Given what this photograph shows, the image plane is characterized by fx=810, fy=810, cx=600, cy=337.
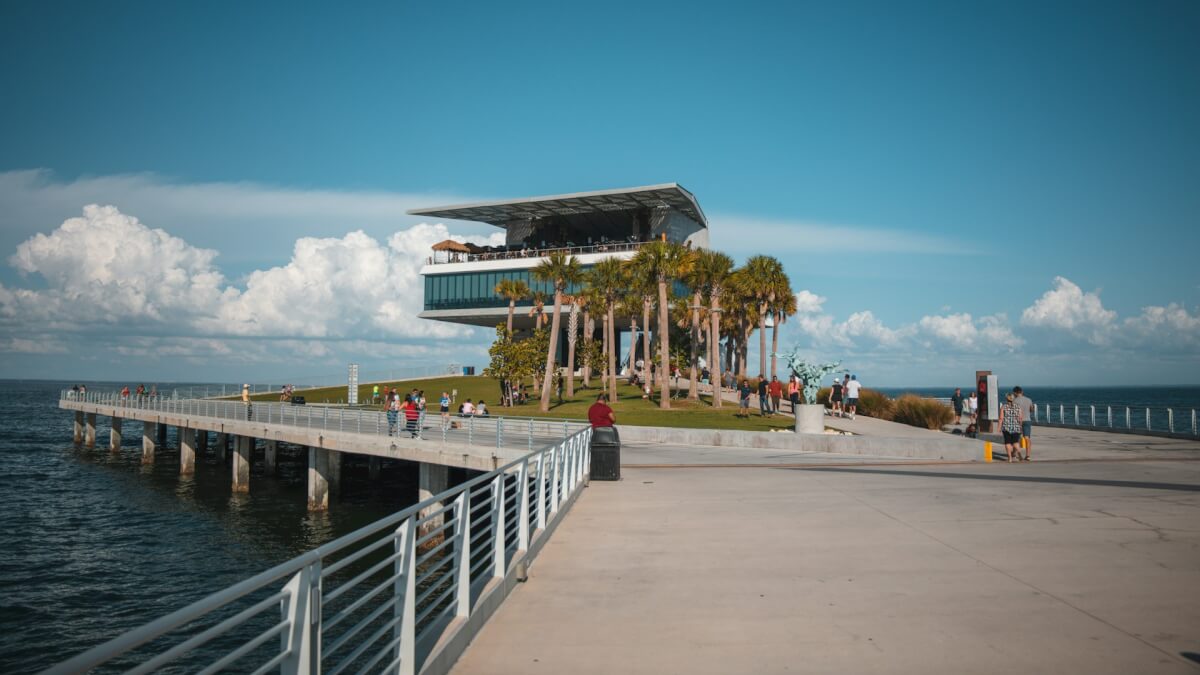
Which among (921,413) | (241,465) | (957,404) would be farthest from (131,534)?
(957,404)

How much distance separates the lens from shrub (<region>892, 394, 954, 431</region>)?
35531 mm

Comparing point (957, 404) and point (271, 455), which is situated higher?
point (957, 404)

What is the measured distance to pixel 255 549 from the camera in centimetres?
2419

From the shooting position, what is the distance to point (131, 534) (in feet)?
87.0

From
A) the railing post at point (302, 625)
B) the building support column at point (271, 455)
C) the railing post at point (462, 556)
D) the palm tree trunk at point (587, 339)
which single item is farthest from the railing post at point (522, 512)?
the palm tree trunk at point (587, 339)

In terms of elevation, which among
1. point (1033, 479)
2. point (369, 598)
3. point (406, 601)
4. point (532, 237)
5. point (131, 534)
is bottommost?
point (131, 534)

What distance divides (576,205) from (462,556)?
3109 inches

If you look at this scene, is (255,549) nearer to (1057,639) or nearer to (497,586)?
(497,586)

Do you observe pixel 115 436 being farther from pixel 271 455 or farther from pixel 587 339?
pixel 587 339

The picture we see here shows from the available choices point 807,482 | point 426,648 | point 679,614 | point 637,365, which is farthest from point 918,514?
point 637,365

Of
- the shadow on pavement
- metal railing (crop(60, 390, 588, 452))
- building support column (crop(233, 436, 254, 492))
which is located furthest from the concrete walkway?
building support column (crop(233, 436, 254, 492))

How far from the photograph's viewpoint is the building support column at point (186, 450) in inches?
1743

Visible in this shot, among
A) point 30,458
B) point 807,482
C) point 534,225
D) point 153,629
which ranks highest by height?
point 534,225

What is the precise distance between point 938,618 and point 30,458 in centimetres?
5824
